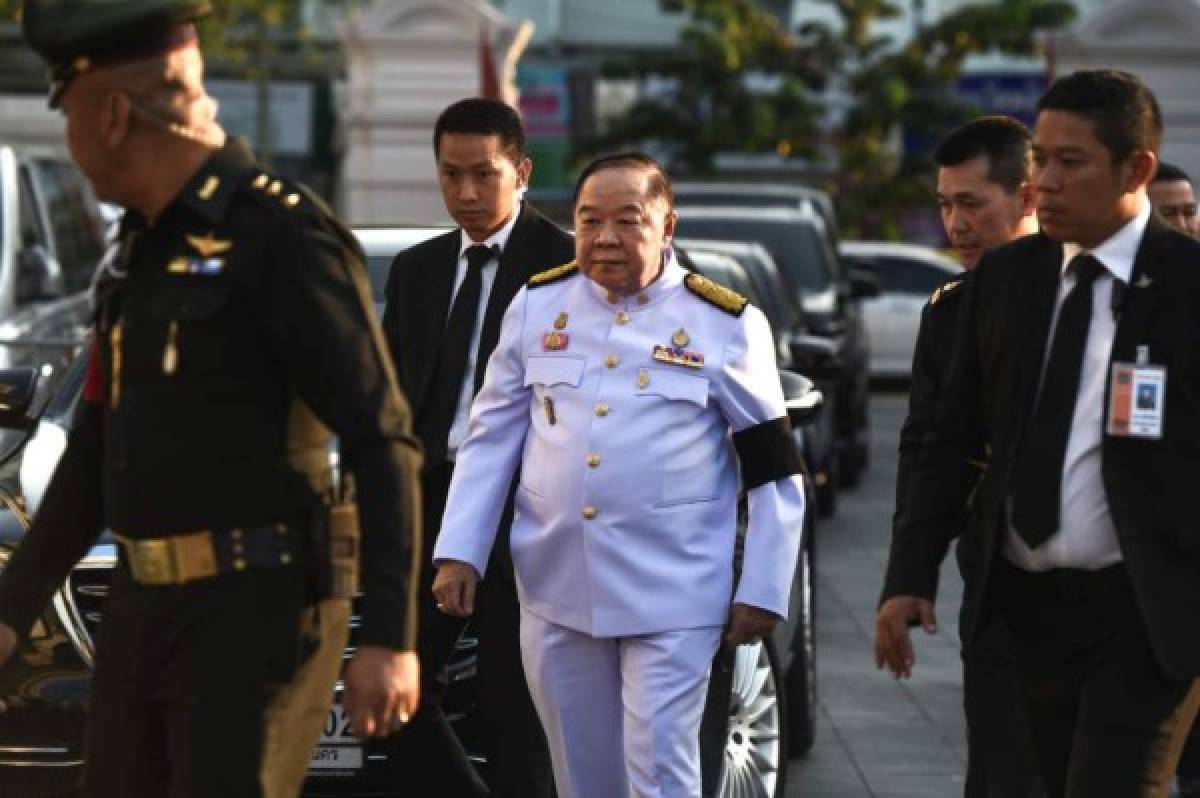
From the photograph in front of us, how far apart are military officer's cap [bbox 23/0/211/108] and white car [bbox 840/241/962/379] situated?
23.3 m

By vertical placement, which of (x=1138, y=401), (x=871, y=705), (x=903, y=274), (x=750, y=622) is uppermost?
(x=1138, y=401)

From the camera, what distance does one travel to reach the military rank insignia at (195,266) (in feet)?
14.1

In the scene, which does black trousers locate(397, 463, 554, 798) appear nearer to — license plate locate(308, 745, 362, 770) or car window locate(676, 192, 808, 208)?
license plate locate(308, 745, 362, 770)

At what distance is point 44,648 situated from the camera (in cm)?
713

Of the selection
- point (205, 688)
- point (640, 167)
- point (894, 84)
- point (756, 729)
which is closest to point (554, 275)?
point (640, 167)

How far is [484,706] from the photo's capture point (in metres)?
6.60

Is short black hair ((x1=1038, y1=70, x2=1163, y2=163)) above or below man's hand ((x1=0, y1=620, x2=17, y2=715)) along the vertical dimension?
above

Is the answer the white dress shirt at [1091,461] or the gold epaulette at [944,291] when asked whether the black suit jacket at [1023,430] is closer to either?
the white dress shirt at [1091,461]

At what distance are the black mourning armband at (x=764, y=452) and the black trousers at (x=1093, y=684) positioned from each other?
991 millimetres

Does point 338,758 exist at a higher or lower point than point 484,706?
lower

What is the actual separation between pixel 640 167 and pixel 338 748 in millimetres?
1885

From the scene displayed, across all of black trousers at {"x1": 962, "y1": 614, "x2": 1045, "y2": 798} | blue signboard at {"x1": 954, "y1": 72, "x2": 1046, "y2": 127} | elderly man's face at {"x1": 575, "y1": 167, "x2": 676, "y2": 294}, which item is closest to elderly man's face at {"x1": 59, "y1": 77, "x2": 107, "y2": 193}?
elderly man's face at {"x1": 575, "y1": 167, "x2": 676, "y2": 294}

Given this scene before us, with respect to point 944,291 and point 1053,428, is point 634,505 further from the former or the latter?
point 1053,428

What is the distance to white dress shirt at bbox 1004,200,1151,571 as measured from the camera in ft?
16.5
